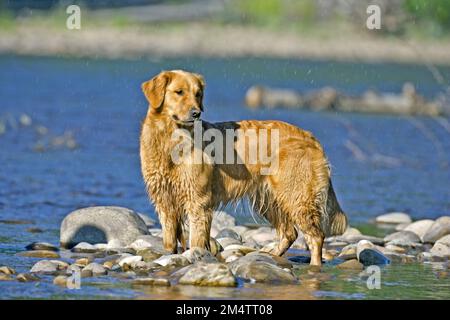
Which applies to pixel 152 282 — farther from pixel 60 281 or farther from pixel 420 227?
pixel 420 227

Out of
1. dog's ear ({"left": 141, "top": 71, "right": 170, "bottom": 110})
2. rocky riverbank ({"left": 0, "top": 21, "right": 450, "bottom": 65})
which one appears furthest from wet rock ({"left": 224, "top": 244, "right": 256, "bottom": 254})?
rocky riverbank ({"left": 0, "top": 21, "right": 450, "bottom": 65})

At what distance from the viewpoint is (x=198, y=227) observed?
11023mm

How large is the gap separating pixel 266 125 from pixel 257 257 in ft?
4.85

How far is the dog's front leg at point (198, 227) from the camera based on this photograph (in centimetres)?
1102

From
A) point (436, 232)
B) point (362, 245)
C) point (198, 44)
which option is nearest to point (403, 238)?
point (436, 232)

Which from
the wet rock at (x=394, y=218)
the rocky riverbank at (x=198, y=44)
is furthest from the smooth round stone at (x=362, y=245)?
the rocky riverbank at (x=198, y=44)

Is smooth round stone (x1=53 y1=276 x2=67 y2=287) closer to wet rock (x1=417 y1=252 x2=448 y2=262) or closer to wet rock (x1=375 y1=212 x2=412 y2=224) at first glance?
wet rock (x1=417 y1=252 x2=448 y2=262)

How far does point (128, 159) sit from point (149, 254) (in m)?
8.47

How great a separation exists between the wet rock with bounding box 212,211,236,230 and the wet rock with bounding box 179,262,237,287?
3.37m

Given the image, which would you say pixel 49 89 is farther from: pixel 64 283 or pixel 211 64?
pixel 64 283

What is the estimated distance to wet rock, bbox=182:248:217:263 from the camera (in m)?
10.6

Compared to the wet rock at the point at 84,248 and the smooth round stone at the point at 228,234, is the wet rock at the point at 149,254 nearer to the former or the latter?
the wet rock at the point at 84,248

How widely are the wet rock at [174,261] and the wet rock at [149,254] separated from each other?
0.43 m

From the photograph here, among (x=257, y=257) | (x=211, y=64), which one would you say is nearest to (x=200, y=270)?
(x=257, y=257)
